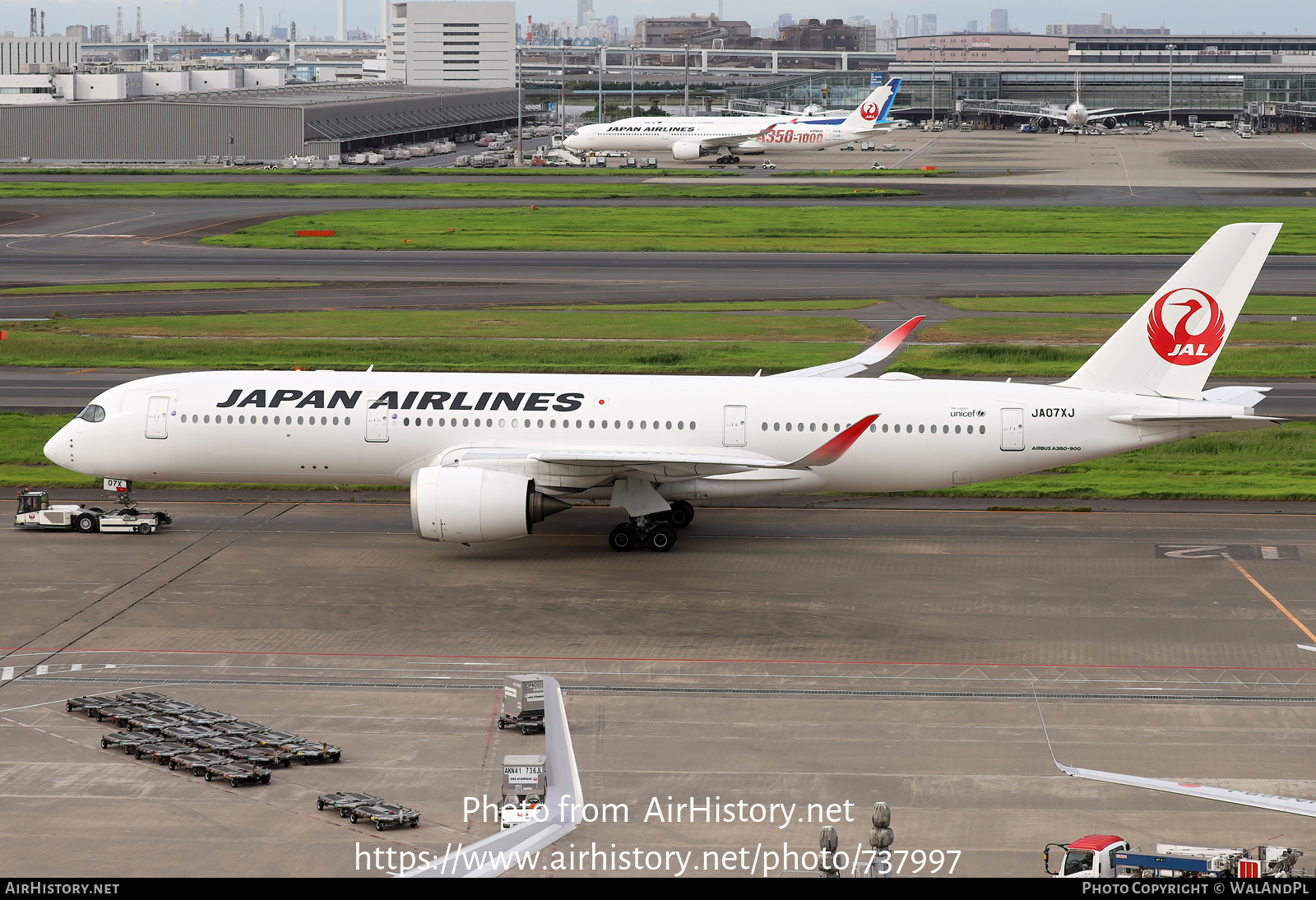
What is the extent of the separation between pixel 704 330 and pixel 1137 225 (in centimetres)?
5288

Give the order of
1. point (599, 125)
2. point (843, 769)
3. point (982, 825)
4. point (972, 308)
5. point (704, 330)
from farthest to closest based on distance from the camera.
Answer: point (599, 125), point (972, 308), point (704, 330), point (843, 769), point (982, 825)

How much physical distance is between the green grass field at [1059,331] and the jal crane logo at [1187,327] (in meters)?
30.2

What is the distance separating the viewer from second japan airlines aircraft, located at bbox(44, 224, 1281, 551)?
36.0 metres

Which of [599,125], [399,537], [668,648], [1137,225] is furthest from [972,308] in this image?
[599,125]

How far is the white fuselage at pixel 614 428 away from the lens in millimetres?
36469

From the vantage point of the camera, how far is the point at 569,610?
104 feet

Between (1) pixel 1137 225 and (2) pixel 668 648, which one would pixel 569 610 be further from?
(1) pixel 1137 225

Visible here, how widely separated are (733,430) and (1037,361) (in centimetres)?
2888

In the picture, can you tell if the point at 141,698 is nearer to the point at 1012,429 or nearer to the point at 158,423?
the point at 158,423

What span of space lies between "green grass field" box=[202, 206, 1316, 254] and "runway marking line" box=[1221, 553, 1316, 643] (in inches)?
2474

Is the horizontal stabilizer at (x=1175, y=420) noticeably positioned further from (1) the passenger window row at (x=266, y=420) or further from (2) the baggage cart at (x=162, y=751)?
(2) the baggage cart at (x=162, y=751)

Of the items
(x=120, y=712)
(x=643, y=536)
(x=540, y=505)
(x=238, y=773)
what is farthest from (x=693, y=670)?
(x=120, y=712)

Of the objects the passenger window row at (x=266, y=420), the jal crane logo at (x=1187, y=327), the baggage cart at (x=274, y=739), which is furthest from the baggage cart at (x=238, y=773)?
the jal crane logo at (x=1187, y=327)

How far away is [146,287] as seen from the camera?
8212 cm
